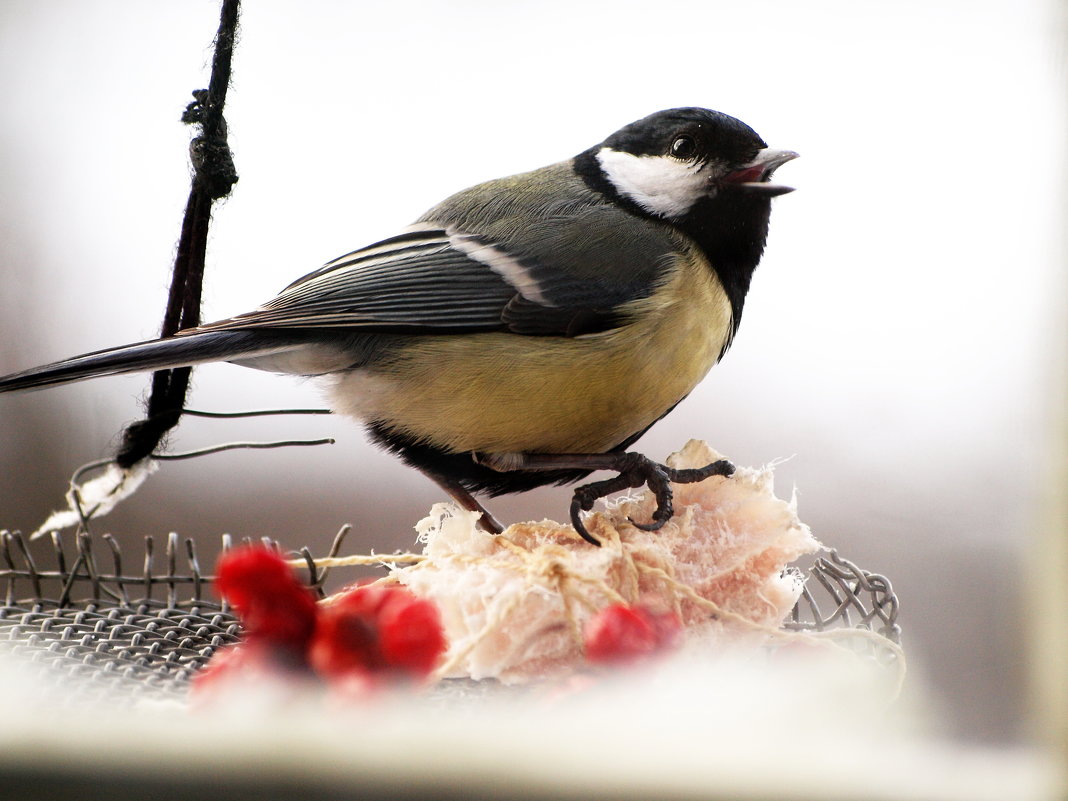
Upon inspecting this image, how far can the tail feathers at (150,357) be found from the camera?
0.60m

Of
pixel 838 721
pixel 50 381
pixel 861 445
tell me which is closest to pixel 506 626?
pixel 838 721

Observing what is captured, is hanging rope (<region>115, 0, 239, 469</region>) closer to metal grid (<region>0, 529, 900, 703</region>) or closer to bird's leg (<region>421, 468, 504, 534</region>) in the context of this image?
metal grid (<region>0, 529, 900, 703</region>)

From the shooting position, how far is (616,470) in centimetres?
68

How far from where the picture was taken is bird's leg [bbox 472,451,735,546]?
0.61 metres

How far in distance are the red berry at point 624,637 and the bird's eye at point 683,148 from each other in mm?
418

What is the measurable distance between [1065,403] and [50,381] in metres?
0.59

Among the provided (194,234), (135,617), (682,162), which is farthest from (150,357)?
(682,162)

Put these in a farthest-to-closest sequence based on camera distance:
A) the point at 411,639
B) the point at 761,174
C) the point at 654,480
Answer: the point at 761,174
the point at 654,480
the point at 411,639

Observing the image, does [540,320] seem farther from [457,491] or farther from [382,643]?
[382,643]

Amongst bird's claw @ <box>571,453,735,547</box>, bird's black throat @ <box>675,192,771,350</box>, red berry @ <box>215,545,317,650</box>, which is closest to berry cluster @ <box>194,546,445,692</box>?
red berry @ <box>215,545,317,650</box>

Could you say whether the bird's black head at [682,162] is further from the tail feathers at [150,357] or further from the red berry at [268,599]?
the red berry at [268,599]

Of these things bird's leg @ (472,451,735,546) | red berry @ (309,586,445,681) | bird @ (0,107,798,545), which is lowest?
bird's leg @ (472,451,735,546)

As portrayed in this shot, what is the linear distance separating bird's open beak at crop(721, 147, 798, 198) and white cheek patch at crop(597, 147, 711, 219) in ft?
0.08

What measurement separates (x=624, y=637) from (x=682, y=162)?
44cm
